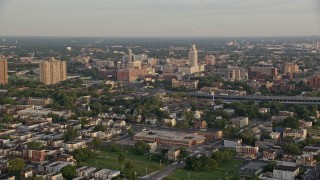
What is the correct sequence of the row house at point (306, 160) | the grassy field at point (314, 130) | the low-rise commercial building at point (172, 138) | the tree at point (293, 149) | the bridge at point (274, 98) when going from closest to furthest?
the row house at point (306, 160), the tree at point (293, 149), the low-rise commercial building at point (172, 138), the grassy field at point (314, 130), the bridge at point (274, 98)

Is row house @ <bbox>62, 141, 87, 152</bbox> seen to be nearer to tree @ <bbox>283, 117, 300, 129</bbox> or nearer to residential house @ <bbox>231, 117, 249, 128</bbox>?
residential house @ <bbox>231, 117, 249, 128</bbox>

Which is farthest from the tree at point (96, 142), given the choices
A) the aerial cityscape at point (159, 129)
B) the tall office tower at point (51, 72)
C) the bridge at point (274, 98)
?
the tall office tower at point (51, 72)

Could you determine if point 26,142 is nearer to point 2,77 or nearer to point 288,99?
point 288,99

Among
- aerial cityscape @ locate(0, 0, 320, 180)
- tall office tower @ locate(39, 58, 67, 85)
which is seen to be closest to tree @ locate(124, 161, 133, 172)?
aerial cityscape @ locate(0, 0, 320, 180)

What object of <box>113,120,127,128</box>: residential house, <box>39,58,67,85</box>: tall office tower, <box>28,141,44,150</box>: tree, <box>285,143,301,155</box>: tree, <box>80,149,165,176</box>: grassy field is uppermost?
<box>39,58,67,85</box>: tall office tower

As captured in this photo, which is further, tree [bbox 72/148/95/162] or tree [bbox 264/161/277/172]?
tree [bbox 72/148/95/162]

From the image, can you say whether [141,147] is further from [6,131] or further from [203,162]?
[6,131]

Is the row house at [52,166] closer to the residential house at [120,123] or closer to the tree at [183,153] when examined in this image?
the tree at [183,153]
